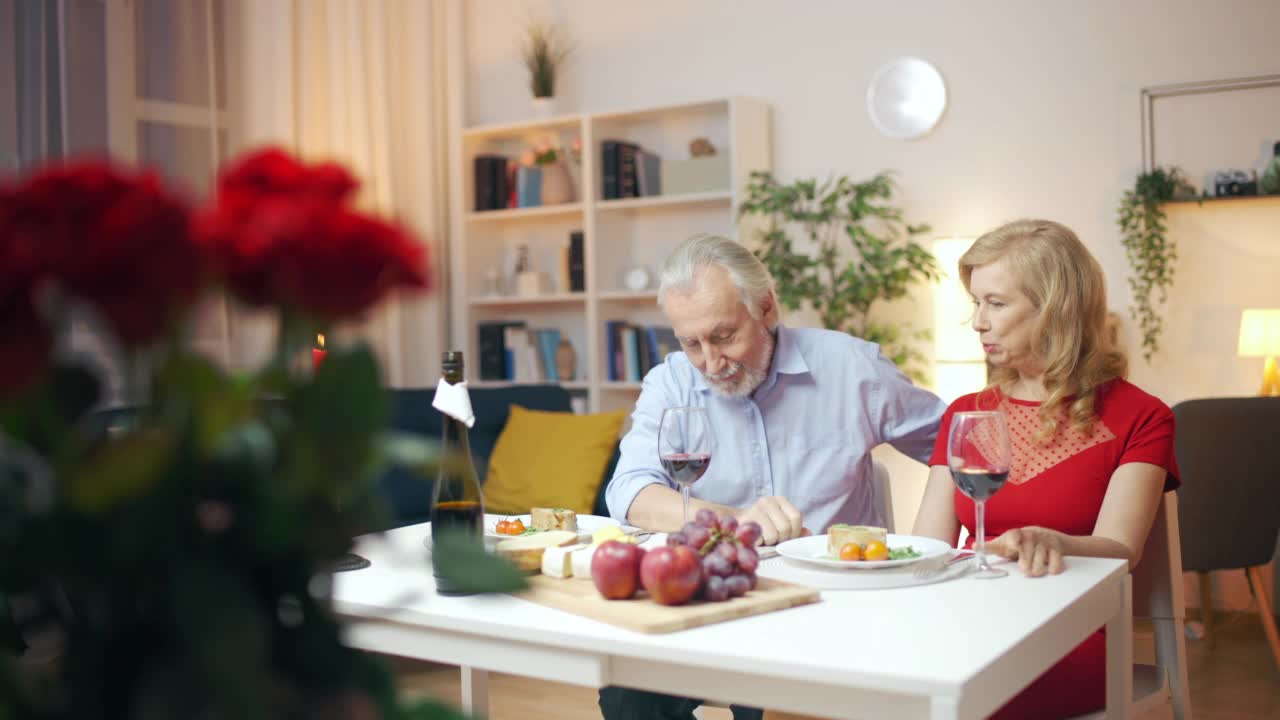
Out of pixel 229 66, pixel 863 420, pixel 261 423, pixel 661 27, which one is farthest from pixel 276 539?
pixel 661 27

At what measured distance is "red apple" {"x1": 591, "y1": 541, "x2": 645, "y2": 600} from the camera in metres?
1.44

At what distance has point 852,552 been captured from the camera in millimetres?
1624

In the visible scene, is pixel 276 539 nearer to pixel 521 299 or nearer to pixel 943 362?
pixel 943 362

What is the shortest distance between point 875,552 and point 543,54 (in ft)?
14.6

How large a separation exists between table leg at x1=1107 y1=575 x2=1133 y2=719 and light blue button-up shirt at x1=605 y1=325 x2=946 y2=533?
739 millimetres

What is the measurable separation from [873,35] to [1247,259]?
1747 mm

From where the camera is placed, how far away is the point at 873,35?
5.06 m

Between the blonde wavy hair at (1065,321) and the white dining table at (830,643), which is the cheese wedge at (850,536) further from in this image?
the blonde wavy hair at (1065,321)

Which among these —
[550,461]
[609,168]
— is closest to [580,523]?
[550,461]

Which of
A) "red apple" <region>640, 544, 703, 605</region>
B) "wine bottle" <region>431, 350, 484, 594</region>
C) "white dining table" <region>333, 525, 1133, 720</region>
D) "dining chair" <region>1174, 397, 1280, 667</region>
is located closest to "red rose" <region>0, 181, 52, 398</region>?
"white dining table" <region>333, 525, 1133, 720</region>

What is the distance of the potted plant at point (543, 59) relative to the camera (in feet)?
18.5

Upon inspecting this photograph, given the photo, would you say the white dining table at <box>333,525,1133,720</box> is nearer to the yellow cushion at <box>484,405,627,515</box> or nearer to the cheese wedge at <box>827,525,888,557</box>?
the cheese wedge at <box>827,525,888,557</box>

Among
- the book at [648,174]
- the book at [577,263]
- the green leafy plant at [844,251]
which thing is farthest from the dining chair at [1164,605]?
the book at [577,263]

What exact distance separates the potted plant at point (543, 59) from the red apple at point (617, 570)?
14.6 ft
